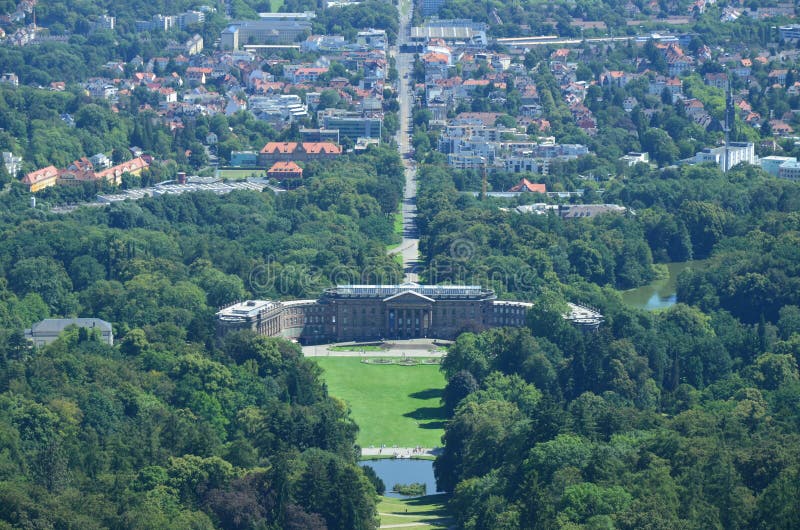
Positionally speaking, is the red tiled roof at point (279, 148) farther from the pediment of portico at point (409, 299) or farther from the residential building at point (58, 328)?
the residential building at point (58, 328)

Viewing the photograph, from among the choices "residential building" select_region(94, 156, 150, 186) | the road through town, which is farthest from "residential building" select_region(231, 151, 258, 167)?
the road through town

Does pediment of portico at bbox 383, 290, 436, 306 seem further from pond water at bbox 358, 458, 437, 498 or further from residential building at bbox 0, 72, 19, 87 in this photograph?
residential building at bbox 0, 72, 19, 87

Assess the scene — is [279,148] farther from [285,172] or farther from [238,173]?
[285,172]

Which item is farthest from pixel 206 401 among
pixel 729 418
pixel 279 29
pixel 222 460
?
pixel 279 29

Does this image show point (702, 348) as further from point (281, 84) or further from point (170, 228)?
point (281, 84)

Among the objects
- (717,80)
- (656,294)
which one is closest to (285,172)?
(656,294)

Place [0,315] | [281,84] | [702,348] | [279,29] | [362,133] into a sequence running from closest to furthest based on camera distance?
[702,348] → [0,315] → [362,133] → [281,84] → [279,29]
